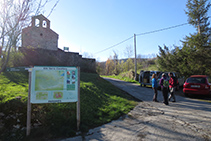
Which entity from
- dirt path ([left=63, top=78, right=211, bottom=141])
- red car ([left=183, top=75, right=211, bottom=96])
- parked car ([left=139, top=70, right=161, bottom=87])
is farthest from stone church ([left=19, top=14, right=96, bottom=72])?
red car ([left=183, top=75, right=211, bottom=96])

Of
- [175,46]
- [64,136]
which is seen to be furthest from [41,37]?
[64,136]

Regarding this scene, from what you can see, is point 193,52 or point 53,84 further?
point 193,52

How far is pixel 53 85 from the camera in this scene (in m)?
3.84

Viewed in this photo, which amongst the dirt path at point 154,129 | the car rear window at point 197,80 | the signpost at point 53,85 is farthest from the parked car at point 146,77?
the signpost at point 53,85

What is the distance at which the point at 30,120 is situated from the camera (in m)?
3.65

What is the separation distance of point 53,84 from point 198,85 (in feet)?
29.5

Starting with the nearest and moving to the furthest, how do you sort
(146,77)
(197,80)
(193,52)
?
(197,80) → (146,77) → (193,52)

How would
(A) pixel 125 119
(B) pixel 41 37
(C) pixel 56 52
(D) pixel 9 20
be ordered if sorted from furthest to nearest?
(B) pixel 41 37 < (C) pixel 56 52 < (A) pixel 125 119 < (D) pixel 9 20

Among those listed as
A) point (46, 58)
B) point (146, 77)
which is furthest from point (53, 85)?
point (146, 77)

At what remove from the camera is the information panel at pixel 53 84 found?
3748 millimetres

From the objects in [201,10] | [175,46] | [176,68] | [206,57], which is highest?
[201,10]

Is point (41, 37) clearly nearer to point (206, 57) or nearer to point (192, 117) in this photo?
point (206, 57)

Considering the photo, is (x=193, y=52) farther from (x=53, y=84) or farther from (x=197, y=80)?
(x=53, y=84)

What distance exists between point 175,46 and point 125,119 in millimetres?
18870
